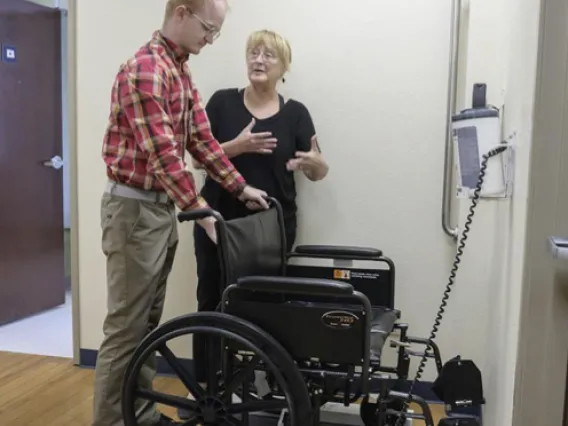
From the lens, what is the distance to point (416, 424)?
7.35ft

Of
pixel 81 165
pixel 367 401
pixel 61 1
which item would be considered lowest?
pixel 367 401

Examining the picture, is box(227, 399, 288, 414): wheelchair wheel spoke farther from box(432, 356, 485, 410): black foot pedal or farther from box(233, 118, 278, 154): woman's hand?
box(233, 118, 278, 154): woman's hand

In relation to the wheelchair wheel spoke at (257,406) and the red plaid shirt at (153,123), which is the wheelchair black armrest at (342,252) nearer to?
the red plaid shirt at (153,123)

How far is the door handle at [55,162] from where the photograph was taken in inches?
143

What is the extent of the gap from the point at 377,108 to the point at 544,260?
143 cm

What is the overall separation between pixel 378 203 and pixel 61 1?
2.62m

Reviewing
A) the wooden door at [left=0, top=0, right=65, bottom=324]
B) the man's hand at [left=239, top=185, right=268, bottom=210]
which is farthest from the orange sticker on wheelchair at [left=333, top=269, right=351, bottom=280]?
the wooden door at [left=0, top=0, right=65, bottom=324]

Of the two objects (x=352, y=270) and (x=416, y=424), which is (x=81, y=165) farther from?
(x=416, y=424)

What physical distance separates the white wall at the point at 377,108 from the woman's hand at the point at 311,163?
155mm

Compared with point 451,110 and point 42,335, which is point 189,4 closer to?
point 451,110

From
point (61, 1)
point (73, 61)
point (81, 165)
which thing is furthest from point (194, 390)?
point (61, 1)

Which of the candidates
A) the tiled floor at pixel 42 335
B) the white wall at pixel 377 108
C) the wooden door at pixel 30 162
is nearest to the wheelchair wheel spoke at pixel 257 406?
the white wall at pixel 377 108

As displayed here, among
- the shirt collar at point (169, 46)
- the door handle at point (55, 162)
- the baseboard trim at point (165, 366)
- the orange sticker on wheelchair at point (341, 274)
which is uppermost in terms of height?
the shirt collar at point (169, 46)

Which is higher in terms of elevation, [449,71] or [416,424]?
[449,71]
